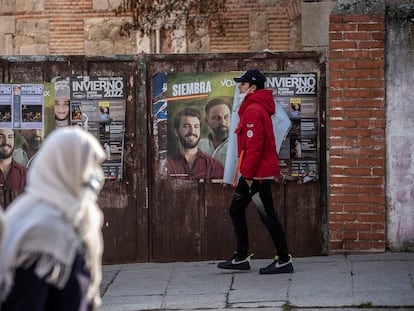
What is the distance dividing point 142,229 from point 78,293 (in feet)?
18.8

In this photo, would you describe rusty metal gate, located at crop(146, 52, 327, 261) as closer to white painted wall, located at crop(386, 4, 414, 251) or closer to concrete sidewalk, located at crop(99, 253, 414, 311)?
concrete sidewalk, located at crop(99, 253, 414, 311)

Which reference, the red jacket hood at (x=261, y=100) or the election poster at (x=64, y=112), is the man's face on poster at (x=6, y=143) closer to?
the election poster at (x=64, y=112)

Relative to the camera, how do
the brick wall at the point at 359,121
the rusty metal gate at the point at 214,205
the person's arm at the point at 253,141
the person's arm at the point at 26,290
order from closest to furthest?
1. the person's arm at the point at 26,290
2. the person's arm at the point at 253,141
3. the brick wall at the point at 359,121
4. the rusty metal gate at the point at 214,205

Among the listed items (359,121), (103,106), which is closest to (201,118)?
(103,106)

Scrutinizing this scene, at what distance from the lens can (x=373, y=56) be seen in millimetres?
10078

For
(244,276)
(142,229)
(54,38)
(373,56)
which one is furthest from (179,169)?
(54,38)

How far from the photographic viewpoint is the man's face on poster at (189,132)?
34.0ft

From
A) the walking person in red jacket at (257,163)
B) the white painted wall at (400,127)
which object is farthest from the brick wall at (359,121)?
the walking person in red jacket at (257,163)

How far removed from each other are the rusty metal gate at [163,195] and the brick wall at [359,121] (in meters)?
A: 0.23

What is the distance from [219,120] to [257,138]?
3.88 ft

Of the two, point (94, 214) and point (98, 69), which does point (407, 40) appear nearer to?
point (98, 69)

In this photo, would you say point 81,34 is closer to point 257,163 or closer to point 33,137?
point 33,137

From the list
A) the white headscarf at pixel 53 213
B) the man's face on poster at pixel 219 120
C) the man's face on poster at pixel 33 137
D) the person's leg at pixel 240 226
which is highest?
the man's face on poster at pixel 219 120

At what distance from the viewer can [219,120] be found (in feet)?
33.9
